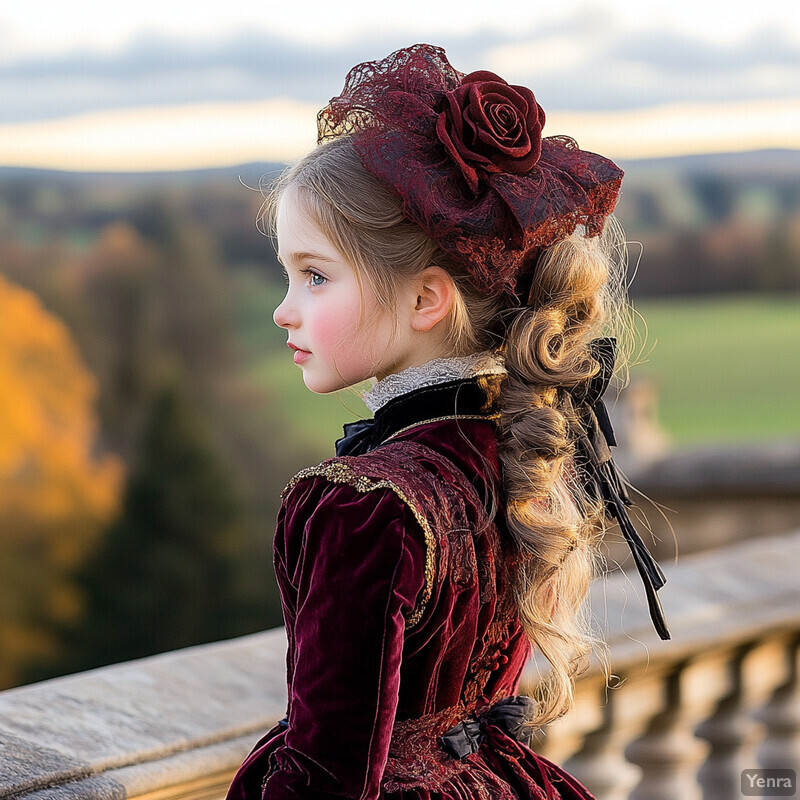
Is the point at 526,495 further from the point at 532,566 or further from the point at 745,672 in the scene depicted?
the point at 745,672

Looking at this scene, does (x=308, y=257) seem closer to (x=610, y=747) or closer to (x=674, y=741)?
(x=610, y=747)

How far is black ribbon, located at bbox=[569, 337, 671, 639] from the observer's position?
1.38m

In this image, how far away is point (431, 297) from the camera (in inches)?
50.7

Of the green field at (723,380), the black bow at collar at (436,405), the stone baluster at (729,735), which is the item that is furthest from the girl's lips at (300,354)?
the green field at (723,380)

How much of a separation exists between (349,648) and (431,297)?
40 cm

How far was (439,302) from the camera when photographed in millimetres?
1286

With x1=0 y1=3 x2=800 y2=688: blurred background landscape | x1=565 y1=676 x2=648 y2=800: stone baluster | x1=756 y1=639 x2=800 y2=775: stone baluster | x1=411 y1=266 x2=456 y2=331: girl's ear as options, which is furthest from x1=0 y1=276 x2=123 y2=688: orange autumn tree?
x1=411 y1=266 x2=456 y2=331: girl's ear

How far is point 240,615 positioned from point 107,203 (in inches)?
321

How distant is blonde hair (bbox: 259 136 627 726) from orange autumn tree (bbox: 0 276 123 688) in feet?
53.4

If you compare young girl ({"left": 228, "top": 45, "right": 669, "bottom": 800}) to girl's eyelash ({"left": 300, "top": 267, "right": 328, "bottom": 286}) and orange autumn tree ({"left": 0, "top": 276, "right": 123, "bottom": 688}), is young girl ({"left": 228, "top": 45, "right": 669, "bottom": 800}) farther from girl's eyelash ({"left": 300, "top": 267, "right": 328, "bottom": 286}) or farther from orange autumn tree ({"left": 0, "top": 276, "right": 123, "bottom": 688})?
orange autumn tree ({"left": 0, "top": 276, "right": 123, "bottom": 688})

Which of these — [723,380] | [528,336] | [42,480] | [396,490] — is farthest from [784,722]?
[723,380]

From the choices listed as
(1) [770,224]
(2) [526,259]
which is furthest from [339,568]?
(1) [770,224]

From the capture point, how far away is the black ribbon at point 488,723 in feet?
4.16

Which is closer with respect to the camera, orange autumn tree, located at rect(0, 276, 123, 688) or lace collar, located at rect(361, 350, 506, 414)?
lace collar, located at rect(361, 350, 506, 414)
